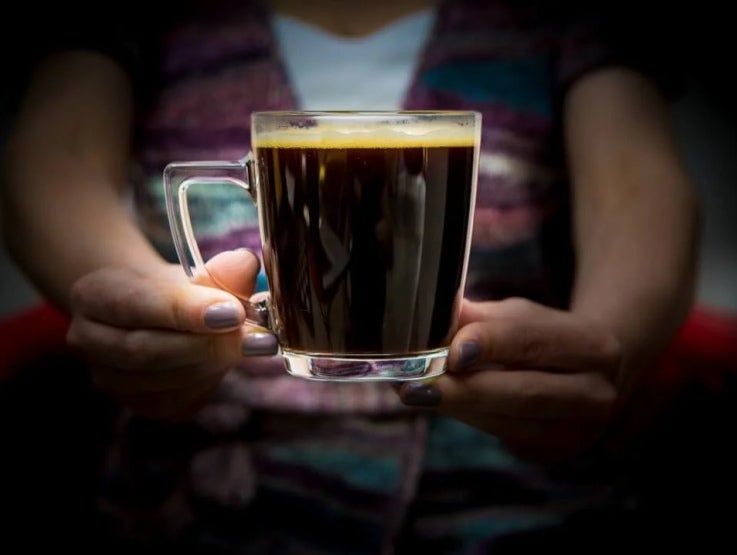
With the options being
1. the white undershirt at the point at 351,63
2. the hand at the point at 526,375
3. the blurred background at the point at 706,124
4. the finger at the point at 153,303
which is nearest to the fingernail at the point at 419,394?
the hand at the point at 526,375

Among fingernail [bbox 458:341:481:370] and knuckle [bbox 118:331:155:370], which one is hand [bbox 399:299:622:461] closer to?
fingernail [bbox 458:341:481:370]

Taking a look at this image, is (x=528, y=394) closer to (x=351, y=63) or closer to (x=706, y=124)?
(x=351, y=63)

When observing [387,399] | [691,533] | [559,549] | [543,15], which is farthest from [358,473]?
[543,15]

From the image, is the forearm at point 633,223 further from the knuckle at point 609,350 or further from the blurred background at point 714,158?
the blurred background at point 714,158

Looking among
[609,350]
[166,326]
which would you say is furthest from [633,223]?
[166,326]

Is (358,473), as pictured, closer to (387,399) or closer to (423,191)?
(387,399)

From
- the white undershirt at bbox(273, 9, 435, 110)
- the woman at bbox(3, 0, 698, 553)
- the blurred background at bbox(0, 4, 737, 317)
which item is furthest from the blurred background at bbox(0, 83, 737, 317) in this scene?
the white undershirt at bbox(273, 9, 435, 110)

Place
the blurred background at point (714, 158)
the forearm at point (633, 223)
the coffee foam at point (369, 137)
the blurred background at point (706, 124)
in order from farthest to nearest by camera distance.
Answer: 1. the blurred background at point (714, 158)
2. the blurred background at point (706, 124)
3. the forearm at point (633, 223)
4. the coffee foam at point (369, 137)
